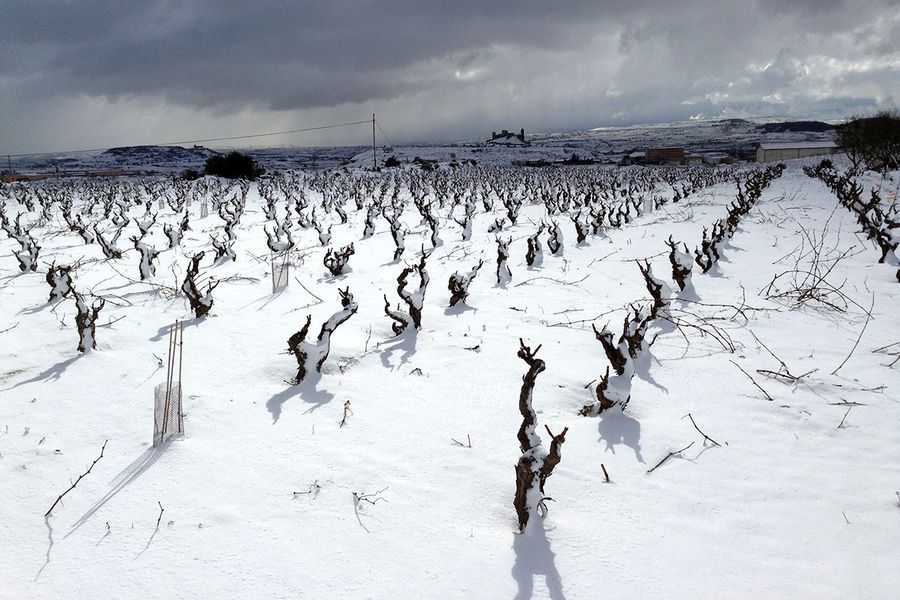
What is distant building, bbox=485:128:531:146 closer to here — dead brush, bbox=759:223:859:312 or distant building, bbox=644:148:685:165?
distant building, bbox=644:148:685:165

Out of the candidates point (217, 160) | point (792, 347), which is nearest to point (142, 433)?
point (792, 347)

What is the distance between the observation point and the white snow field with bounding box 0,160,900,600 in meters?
2.18

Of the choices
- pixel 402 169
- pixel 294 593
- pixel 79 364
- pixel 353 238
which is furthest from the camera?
pixel 402 169

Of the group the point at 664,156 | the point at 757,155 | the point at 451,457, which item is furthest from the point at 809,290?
the point at 757,155

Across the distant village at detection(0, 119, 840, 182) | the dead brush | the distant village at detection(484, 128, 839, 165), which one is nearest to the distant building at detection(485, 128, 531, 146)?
the distant village at detection(0, 119, 840, 182)

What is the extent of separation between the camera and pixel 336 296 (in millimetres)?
7086

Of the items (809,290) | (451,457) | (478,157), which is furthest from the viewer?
(478,157)

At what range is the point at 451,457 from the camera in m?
3.03

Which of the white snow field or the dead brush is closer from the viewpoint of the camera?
the white snow field

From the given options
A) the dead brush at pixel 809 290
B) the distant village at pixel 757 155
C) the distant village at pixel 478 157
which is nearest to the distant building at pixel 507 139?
the distant village at pixel 478 157

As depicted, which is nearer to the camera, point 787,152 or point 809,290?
point 809,290

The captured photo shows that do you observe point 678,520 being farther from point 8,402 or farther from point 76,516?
point 8,402

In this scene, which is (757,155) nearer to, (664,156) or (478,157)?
(664,156)

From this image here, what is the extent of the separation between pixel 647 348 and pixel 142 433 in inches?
147
